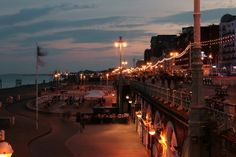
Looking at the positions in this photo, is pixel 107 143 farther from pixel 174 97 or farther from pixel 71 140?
pixel 174 97

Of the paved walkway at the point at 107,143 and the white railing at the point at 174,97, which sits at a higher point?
the white railing at the point at 174,97

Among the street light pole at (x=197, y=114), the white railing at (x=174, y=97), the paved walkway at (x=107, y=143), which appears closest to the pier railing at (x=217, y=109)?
the white railing at (x=174, y=97)

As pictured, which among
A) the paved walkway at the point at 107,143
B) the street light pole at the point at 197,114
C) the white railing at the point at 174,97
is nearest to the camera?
the street light pole at the point at 197,114

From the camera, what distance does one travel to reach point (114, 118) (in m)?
59.1

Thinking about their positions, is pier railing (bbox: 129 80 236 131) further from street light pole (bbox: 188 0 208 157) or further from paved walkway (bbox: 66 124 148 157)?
paved walkway (bbox: 66 124 148 157)

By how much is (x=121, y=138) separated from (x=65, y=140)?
507cm

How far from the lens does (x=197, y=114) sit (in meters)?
13.9

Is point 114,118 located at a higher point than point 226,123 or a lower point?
lower

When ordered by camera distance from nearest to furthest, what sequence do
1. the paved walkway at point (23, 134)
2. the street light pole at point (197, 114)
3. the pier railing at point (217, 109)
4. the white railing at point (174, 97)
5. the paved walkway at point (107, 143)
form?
the pier railing at point (217, 109) → the street light pole at point (197, 114) → the white railing at point (174, 97) → the paved walkway at point (107, 143) → the paved walkway at point (23, 134)

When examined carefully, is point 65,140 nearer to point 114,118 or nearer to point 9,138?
point 9,138

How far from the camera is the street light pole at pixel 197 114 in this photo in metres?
13.6

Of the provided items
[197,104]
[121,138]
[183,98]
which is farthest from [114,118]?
[197,104]

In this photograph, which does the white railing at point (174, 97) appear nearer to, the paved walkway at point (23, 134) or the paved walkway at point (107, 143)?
the paved walkway at point (107, 143)

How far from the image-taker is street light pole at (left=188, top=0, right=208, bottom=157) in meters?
13.6
